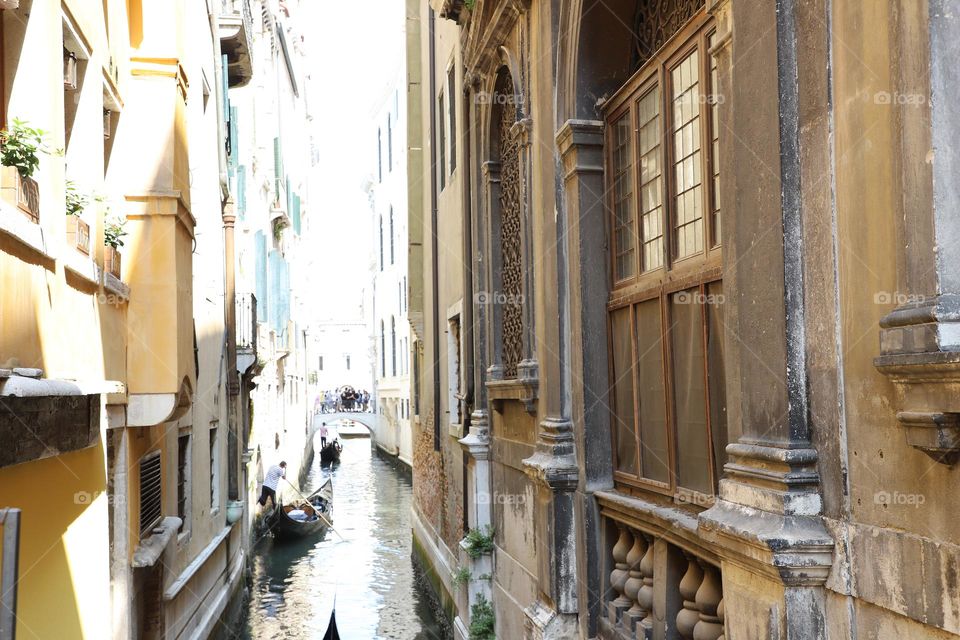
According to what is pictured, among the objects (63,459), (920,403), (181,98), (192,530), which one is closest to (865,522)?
(920,403)

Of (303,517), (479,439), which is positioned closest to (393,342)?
(303,517)

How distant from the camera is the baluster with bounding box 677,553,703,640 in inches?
178

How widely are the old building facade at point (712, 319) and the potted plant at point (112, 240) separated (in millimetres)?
3010

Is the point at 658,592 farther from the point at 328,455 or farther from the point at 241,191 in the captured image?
the point at 328,455

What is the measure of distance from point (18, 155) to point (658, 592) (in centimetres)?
384

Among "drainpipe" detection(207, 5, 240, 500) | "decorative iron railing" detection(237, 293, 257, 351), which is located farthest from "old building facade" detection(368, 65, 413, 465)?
"drainpipe" detection(207, 5, 240, 500)

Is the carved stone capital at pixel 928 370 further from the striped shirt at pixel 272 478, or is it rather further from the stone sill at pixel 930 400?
the striped shirt at pixel 272 478

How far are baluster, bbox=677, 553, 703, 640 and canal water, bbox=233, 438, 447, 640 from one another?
8.28 metres

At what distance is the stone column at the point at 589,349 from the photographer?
5938 millimetres

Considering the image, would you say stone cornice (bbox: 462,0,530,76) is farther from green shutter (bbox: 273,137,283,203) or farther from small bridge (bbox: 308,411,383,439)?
small bridge (bbox: 308,411,383,439)

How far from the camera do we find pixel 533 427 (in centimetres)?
725

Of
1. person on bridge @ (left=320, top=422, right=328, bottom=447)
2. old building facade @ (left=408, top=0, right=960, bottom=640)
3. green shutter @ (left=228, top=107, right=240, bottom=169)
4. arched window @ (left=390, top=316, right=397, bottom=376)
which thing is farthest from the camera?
person on bridge @ (left=320, top=422, right=328, bottom=447)

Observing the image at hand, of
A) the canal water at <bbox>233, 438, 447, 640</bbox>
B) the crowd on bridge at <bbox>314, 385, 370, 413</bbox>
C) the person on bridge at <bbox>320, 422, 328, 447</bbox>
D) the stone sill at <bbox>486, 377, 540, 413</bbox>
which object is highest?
the stone sill at <bbox>486, 377, 540, 413</bbox>

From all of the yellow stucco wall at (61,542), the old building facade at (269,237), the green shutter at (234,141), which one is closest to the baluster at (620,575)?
the yellow stucco wall at (61,542)
